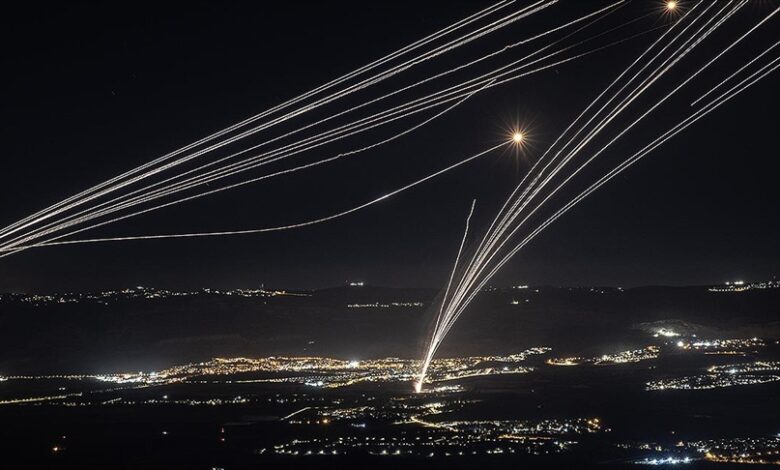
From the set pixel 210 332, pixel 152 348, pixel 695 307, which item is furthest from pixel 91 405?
pixel 695 307

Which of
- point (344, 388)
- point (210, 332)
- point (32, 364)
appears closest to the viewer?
point (344, 388)

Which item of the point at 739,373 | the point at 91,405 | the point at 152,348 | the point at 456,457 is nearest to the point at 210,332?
the point at 152,348

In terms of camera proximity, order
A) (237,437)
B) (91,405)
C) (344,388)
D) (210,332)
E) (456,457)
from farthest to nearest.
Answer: (210,332), (344,388), (91,405), (237,437), (456,457)

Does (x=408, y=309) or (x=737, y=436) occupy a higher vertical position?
(x=408, y=309)

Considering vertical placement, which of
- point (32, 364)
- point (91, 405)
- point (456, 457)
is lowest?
point (456, 457)

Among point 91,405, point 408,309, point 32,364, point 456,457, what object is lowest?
point 456,457

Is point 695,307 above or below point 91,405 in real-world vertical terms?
above

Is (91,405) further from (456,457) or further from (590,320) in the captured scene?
(590,320)

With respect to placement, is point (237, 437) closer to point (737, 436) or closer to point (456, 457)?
point (456, 457)

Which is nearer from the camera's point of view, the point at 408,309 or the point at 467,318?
the point at 467,318
